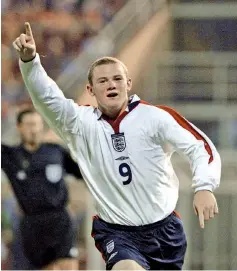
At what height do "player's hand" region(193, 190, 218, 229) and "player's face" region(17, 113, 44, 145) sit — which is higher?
"player's hand" region(193, 190, 218, 229)

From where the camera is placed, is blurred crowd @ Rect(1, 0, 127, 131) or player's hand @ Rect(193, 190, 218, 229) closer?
player's hand @ Rect(193, 190, 218, 229)

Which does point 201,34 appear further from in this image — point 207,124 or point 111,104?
point 111,104

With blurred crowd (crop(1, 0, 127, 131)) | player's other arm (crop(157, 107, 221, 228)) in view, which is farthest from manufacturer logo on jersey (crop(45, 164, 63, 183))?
blurred crowd (crop(1, 0, 127, 131))

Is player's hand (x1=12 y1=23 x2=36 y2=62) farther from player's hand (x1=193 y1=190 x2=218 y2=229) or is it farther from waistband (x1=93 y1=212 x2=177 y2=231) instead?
player's hand (x1=193 y1=190 x2=218 y2=229)

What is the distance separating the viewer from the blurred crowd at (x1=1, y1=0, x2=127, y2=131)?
29.0 ft

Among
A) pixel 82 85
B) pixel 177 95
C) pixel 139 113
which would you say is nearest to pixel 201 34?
pixel 177 95

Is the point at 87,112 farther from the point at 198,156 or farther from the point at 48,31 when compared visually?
the point at 48,31

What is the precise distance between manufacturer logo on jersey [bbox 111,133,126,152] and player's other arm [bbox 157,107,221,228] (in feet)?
0.52

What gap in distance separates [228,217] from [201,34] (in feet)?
5.89

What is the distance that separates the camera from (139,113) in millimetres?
3969

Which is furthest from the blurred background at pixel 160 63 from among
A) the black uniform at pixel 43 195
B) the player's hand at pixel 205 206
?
the player's hand at pixel 205 206

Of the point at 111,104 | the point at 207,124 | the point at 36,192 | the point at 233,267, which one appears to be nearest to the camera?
the point at 111,104

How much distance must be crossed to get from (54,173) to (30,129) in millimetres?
323

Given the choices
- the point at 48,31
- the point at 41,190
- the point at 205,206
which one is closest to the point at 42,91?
the point at 205,206
